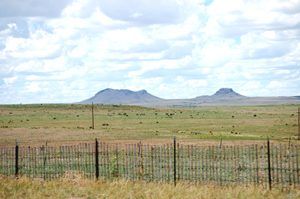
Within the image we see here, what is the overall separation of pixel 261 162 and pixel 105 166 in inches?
374

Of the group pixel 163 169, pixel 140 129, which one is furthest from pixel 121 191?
pixel 140 129

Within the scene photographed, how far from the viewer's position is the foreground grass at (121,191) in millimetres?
17516


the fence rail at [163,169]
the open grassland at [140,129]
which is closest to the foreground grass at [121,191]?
the fence rail at [163,169]

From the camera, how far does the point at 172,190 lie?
1816 cm

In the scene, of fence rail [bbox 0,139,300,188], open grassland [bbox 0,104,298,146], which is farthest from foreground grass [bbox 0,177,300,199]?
open grassland [bbox 0,104,298,146]

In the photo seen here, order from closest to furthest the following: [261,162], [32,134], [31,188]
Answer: [31,188] → [261,162] → [32,134]

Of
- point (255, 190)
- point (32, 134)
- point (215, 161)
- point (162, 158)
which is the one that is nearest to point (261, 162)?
point (215, 161)

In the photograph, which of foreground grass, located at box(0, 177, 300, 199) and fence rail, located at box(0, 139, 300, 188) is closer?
foreground grass, located at box(0, 177, 300, 199)

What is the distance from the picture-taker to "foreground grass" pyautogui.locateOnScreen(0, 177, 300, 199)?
1752cm

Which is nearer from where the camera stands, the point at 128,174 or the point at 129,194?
the point at 129,194

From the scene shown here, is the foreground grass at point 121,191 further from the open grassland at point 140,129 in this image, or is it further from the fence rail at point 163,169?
the open grassland at point 140,129

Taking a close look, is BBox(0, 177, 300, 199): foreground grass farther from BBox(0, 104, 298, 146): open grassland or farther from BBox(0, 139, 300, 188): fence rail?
BBox(0, 104, 298, 146): open grassland

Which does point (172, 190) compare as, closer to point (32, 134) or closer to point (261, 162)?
point (261, 162)

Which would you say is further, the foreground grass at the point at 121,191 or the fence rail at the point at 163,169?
the fence rail at the point at 163,169
